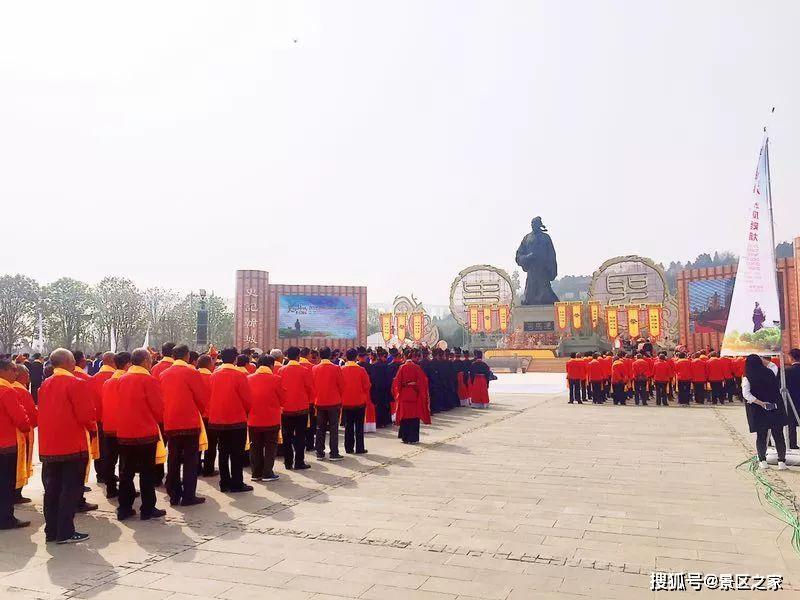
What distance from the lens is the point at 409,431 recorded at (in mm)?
10125

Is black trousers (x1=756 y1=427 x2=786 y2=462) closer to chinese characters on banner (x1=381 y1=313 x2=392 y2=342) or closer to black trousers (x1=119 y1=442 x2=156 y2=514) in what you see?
black trousers (x1=119 y1=442 x2=156 y2=514)

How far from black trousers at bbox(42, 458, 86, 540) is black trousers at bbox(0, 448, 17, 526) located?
549 mm

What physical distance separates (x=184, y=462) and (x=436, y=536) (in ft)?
9.39

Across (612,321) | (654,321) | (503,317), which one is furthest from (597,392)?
(503,317)

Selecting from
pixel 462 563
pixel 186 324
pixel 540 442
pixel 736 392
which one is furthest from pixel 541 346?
pixel 462 563

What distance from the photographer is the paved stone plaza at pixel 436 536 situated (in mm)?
3910

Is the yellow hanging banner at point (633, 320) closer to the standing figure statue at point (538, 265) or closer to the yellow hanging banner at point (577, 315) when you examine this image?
the yellow hanging banner at point (577, 315)

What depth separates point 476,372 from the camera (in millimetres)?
16656

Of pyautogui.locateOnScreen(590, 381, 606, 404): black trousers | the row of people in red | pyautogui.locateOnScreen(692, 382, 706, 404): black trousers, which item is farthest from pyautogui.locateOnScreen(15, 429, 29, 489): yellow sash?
pyautogui.locateOnScreen(692, 382, 706, 404): black trousers

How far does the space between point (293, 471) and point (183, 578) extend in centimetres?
385

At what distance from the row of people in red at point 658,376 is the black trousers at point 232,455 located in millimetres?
12768

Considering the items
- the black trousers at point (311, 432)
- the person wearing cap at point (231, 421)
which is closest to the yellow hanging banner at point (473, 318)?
the black trousers at point (311, 432)

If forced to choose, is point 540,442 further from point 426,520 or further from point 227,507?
point 227,507

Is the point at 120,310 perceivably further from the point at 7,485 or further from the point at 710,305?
the point at 7,485
